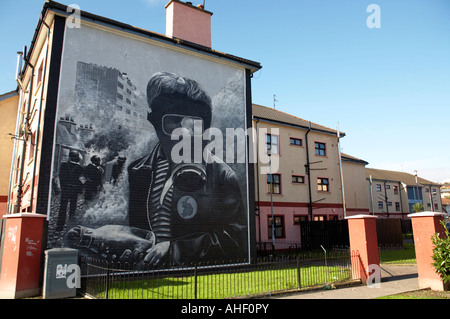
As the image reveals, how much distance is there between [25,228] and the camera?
10.0 meters

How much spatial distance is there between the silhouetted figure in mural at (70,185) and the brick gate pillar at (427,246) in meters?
12.3

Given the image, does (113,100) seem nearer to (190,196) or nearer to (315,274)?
(190,196)

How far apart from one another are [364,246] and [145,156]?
9.52m

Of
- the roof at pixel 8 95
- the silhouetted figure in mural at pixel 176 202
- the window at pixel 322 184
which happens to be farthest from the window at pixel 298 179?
the roof at pixel 8 95

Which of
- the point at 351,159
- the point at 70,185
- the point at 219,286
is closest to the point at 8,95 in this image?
the point at 70,185

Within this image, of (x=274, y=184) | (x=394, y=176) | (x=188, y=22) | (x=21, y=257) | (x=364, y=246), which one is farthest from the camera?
(x=394, y=176)

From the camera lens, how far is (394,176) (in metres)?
57.6

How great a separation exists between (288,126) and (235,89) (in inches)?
405

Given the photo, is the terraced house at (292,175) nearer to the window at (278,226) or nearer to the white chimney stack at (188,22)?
the window at (278,226)

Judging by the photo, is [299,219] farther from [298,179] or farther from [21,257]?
[21,257]

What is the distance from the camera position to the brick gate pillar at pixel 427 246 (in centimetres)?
1038

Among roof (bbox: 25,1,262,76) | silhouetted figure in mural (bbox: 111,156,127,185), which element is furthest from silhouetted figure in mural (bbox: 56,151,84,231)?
roof (bbox: 25,1,262,76)

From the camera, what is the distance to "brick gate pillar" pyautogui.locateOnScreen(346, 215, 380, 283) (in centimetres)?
1197
